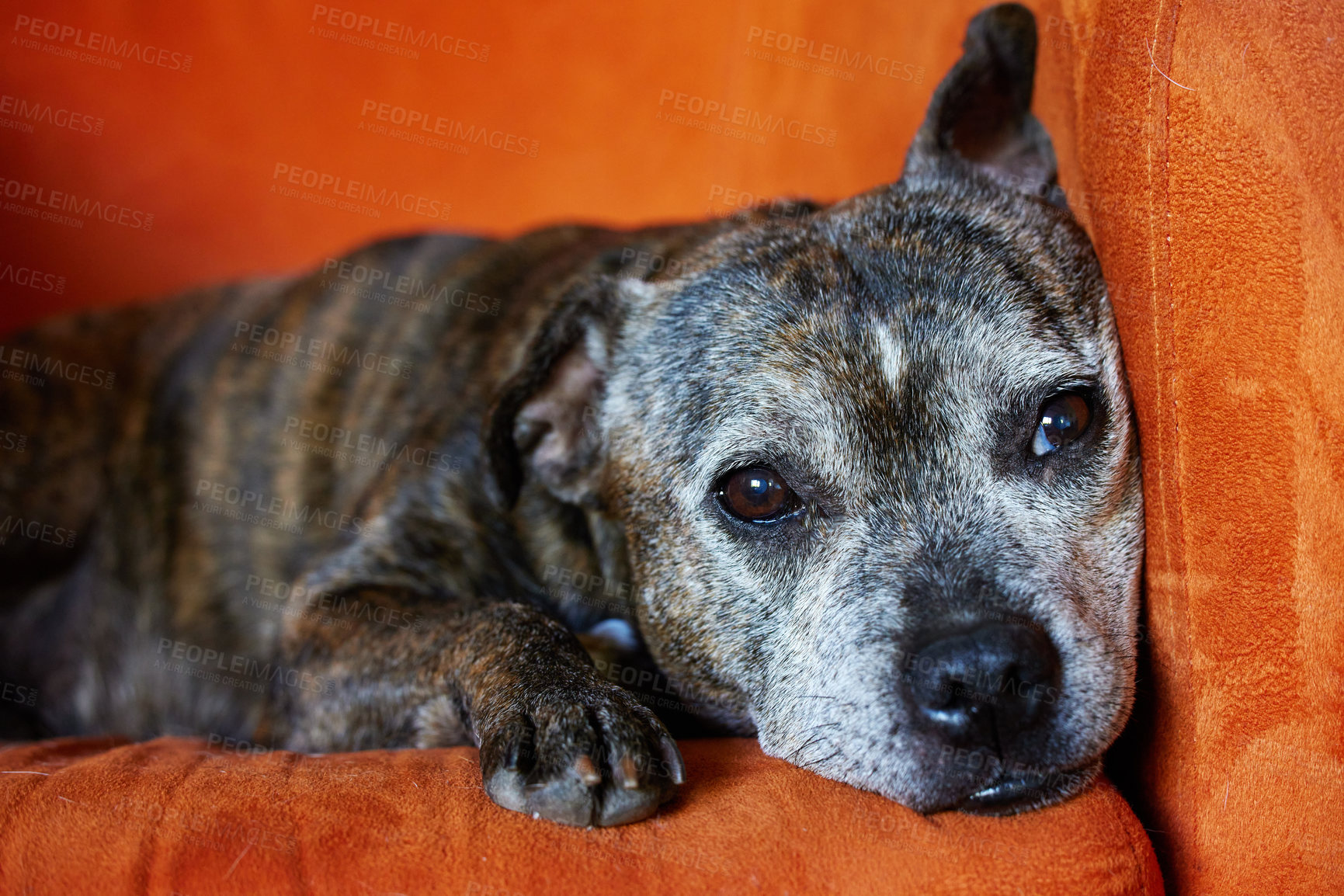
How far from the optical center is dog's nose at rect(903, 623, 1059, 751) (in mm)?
1850

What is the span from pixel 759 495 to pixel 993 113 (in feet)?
4.38

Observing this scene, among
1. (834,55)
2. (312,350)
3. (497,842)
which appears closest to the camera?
(497,842)

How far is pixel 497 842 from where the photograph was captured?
181 centimetres

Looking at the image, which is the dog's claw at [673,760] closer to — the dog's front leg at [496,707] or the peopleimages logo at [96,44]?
the dog's front leg at [496,707]

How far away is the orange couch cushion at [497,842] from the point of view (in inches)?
69.2

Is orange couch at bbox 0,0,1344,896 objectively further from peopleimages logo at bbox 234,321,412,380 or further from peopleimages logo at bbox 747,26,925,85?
peopleimages logo at bbox 234,321,412,380

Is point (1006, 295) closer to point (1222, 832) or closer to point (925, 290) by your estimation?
→ point (925, 290)

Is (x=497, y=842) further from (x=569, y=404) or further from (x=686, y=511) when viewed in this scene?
(x=569, y=404)

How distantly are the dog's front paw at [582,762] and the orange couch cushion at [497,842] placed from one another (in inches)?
1.4

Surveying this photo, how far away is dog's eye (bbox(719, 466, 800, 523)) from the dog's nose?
0.54m

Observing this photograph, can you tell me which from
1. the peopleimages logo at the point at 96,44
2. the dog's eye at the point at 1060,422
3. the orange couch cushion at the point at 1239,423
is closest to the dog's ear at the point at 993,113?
the orange couch cushion at the point at 1239,423

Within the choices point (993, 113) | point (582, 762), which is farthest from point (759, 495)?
point (993, 113)

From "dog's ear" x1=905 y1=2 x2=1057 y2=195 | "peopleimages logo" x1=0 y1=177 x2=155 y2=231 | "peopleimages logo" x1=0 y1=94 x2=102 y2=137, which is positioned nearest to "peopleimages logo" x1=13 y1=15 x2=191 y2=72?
"peopleimages logo" x1=0 y1=94 x2=102 y2=137

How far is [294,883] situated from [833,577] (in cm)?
116
